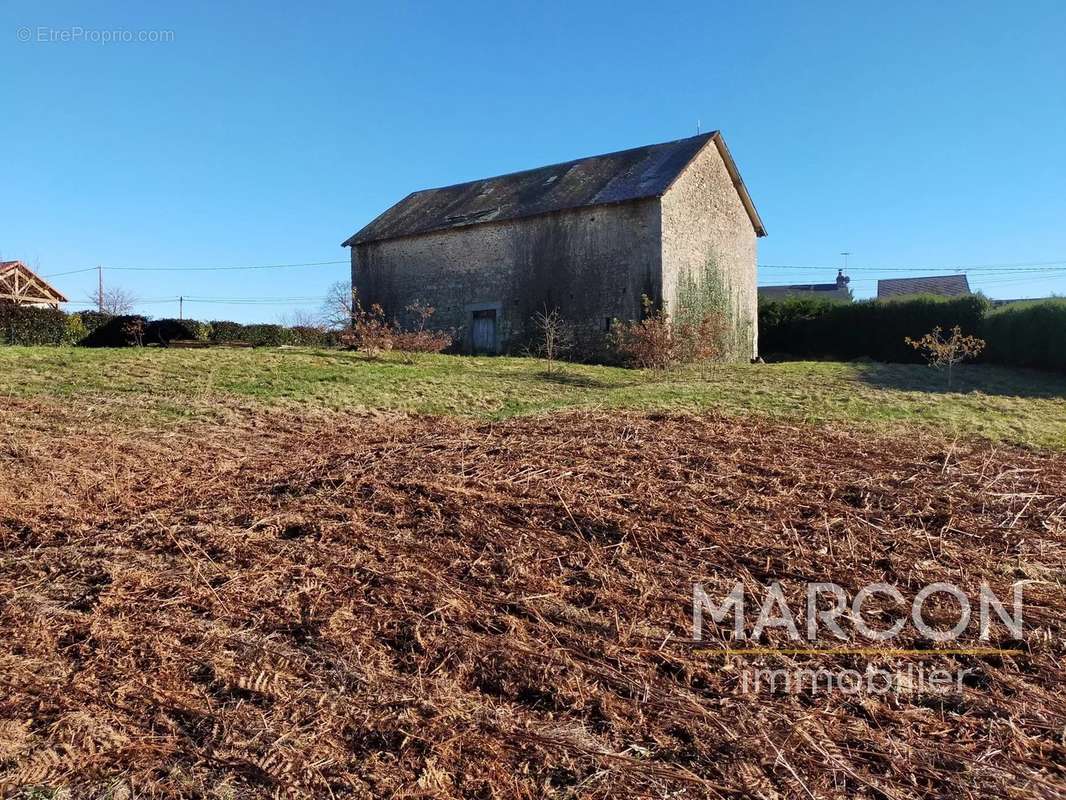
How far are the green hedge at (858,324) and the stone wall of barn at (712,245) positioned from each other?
236cm

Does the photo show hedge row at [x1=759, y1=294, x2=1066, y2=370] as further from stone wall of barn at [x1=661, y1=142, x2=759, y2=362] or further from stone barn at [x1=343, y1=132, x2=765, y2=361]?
stone barn at [x1=343, y1=132, x2=765, y2=361]

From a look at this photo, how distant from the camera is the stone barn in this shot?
19.0 metres

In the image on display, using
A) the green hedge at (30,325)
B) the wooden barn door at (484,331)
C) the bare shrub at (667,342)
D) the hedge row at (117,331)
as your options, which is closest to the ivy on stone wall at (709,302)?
the bare shrub at (667,342)

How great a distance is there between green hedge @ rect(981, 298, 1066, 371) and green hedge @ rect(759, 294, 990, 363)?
2.30ft

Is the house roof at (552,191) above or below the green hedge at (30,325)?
above

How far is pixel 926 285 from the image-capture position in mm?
40250

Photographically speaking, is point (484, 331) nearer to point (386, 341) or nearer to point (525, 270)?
point (525, 270)

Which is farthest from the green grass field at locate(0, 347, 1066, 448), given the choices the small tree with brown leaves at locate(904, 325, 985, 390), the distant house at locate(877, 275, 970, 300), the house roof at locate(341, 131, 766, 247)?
the distant house at locate(877, 275, 970, 300)

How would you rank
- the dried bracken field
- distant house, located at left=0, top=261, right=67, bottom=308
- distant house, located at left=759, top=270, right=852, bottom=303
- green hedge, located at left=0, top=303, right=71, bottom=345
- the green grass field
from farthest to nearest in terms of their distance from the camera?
distant house, located at left=759, top=270, right=852, bottom=303, distant house, located at left=0, top=261, right=67, bottom=308, green hedge, located at left=0, top=303, right=71, bottom=345, the green grass field, the dried bracken field

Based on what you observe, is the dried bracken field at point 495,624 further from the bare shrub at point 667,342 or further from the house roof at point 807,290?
the house roof at point 807,290

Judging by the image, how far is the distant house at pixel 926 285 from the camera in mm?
38625

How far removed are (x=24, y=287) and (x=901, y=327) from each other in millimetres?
34382

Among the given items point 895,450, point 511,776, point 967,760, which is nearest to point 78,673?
point 511,776

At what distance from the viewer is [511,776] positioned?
2102 millimetres
